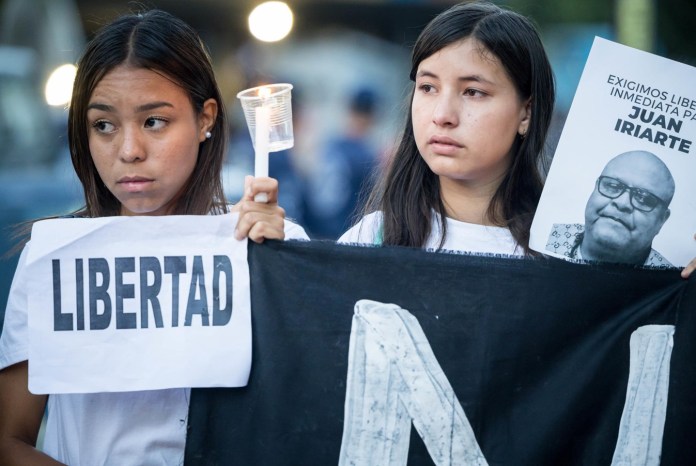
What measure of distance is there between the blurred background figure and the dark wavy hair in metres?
5.20

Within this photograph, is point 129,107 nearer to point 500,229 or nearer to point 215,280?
point 215,280

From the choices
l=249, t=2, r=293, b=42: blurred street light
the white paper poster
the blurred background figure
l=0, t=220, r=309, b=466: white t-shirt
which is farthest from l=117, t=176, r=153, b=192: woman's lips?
l=249, t=2, r=293, b=42: blurred street light

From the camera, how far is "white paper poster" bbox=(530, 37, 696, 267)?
254 centimetres

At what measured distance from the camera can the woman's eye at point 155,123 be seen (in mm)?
2646

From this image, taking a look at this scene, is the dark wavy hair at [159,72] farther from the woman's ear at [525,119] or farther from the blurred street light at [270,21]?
the blurred street light at [270,21]

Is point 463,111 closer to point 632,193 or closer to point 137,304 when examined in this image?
point 632,193

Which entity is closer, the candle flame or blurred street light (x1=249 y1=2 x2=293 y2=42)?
the candle flame

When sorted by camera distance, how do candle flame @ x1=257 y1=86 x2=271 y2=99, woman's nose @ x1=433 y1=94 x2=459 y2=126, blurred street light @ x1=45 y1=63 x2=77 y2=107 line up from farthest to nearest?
blurred street light @ x1=45 y1=63 x2=77 y2=107 → woman's nose @ x1=433 y1=94 x2=459 y2=126 → candle flame @ x1=257 y1=86 x2=271 y2=99

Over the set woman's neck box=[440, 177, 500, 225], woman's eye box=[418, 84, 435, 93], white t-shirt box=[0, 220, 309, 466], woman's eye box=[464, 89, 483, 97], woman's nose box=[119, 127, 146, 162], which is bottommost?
white t-shirt box=[0, 220, 309, 466]

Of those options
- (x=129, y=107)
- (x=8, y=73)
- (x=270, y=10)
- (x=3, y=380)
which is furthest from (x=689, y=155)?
(x=270, y=10)

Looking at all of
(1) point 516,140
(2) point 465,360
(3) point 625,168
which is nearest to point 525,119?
(1) point 516,140

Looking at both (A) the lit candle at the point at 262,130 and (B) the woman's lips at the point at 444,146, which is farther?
(B) the woman's lips at the point at 444,146

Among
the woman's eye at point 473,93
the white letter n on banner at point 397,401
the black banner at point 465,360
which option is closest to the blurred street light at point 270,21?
the woman's eye at point 473,93

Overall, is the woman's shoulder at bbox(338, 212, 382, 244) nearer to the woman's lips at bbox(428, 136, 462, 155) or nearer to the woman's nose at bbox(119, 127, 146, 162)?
the woman's lips at bbox(428, 136, 462, 155)
